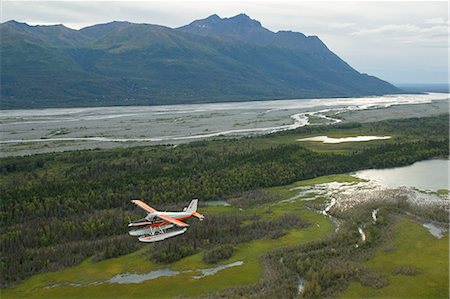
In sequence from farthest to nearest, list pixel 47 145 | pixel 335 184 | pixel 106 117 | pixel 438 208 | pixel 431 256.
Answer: pixel 106 117 < pixel 47 145 < pixel 335 184 < pixel 438 208 < pixel 431 256

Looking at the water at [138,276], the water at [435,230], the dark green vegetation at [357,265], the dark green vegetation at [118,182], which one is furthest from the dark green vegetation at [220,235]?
the water at [435,230]

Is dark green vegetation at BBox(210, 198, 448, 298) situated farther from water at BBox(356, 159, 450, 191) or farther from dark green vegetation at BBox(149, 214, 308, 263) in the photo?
water at BBox(356, 159, 450, 191)

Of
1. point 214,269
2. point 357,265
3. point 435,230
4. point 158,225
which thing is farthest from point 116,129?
point 357,265

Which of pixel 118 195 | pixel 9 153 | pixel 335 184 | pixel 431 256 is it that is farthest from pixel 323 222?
pixel 9 153

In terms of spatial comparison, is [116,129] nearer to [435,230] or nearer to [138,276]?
[138,276]

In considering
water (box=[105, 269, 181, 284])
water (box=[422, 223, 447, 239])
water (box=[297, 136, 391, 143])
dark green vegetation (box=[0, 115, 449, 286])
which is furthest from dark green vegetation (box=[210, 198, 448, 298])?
water (box=[297, 136, 391, 143])

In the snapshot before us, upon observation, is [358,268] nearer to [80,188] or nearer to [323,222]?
[323,222]

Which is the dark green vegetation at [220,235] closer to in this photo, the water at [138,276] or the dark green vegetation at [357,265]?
the water at [138,276]
